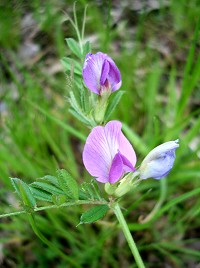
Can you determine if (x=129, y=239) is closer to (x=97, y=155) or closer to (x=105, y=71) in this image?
Result: (x=97, y=155)

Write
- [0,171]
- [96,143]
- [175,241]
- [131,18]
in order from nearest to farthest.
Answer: [96,143], [0,171], [175,241], [131,18]

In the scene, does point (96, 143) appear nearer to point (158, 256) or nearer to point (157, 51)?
point (158, 256)

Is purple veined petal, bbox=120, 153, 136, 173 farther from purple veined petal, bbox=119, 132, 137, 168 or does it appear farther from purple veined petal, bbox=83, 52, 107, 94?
purple veined petal, bbox=83, 52, 107, 94

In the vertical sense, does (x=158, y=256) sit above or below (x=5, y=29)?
below

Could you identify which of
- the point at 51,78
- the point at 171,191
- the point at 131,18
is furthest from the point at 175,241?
the point at 131,18

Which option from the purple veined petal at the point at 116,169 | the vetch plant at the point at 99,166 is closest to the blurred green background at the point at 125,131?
the vetch plant at the point at 99,166

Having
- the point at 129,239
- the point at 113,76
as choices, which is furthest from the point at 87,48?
the point at 129,239

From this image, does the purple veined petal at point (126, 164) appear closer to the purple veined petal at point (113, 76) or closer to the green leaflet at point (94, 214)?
the green leaflet at point (94, 214)
